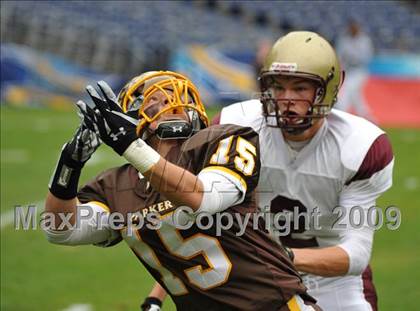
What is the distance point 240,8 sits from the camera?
81.1 ft

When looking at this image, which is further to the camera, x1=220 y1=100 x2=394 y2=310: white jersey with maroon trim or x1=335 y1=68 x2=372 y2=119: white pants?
x1=335 y1=68 x2=372 y2=119: white pants

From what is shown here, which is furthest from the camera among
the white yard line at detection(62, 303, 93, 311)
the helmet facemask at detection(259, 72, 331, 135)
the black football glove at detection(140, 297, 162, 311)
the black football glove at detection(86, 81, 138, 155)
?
the white yard line at detection(62, 303, 93, 311)

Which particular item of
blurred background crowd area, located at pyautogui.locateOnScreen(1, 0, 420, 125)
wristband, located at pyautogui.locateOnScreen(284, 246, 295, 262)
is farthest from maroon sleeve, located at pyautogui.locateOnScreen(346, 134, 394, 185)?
blurred background crowd area, located at pyautogui.locateOnScreen(1, 0, 420, 125)

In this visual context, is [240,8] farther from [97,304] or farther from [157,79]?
[157,79]

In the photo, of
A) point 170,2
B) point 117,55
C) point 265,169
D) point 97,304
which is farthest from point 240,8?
point 265,169

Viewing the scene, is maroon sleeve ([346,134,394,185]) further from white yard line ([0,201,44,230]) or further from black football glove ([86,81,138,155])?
white yard line ([0,201,44,230])

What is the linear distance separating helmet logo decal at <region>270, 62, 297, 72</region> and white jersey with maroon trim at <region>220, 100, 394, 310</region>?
0.25 metres

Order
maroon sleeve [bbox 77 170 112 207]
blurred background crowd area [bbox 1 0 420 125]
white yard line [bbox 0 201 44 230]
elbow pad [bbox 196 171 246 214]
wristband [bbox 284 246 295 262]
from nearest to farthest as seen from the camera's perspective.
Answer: elbow pad [bbox 196 171 246 214], maroon sleeve [bbox 77 170 112 207], wristband [bbox 284 246 295 262], white yard line [bbox 0 201 44 230], blurred background crowd area [bbox 1 0 420 125]

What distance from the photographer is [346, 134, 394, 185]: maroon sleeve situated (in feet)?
13.9

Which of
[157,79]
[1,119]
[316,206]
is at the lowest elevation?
[1,119]

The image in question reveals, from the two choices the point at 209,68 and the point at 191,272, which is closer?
the point at 191,272

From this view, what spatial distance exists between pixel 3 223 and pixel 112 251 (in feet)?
4.21

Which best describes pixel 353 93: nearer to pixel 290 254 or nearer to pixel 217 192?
pixel 290 254

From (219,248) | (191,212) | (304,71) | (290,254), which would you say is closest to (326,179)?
(304,71)
